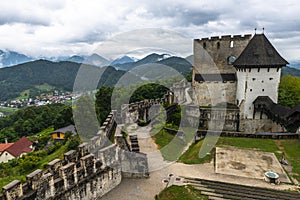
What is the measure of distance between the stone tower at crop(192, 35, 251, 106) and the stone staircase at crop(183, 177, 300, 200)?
15.1m

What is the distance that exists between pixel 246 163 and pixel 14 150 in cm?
3522

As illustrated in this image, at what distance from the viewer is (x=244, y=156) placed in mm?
14227

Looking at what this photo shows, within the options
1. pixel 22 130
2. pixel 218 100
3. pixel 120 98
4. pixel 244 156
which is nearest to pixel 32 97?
pixel 22 130

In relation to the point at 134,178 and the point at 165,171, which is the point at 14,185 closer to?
the point at 134,178

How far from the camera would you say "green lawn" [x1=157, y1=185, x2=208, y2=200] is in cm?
1009

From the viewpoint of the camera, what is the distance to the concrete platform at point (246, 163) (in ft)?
39.8

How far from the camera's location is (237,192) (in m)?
10.4

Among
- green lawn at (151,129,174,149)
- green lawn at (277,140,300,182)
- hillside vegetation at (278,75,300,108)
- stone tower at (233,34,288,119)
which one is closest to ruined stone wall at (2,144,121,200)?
green lawn at (151,129,174,149)

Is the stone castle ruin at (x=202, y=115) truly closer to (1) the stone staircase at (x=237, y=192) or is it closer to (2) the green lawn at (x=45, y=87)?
(1) the stone staircase at (x=237, y=192)

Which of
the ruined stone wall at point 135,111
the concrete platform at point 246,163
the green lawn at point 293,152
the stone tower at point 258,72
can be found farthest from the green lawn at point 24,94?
the green lawn at point 293,152

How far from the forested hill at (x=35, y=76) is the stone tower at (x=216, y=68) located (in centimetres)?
10982

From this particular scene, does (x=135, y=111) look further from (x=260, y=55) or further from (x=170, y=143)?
(x=260, y=55)

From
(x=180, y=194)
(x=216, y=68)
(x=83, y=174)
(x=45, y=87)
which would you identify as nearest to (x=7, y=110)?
(x=45, y=87)

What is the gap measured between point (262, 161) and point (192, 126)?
9368 mm
